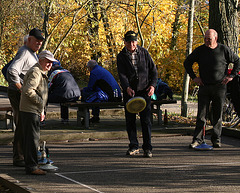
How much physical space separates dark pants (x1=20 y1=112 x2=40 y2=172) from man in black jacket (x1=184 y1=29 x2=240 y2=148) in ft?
11.2

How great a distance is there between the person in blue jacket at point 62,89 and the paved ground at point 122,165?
722 millimetres

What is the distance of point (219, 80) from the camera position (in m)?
9.87

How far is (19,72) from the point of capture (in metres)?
7.91

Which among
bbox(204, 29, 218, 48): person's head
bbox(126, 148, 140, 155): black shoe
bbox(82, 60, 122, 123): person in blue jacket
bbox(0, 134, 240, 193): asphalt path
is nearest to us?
bbox(0, 134, 240, 193): asphalt path

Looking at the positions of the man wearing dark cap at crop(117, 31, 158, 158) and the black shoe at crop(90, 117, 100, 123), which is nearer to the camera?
the man wearing dark cap at crop(117, 31, 158, 158)

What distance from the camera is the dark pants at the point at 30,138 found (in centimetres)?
731

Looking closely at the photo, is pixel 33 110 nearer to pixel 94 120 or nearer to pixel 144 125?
pixel 144 125

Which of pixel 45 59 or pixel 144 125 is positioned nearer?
pixel 45 59

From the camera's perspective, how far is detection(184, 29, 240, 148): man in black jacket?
9.79m

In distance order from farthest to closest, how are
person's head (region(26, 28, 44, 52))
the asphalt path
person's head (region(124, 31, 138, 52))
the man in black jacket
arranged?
the man in black jacket
person's head (region(124, 31, 138, 52))
person's head (region(26, 28, 44, 52))
the asphalt path

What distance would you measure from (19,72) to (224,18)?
593cm

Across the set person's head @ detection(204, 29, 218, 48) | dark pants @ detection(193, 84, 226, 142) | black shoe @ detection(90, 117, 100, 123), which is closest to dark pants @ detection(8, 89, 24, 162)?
dark pants @ detection(193, 84, 226, 142)

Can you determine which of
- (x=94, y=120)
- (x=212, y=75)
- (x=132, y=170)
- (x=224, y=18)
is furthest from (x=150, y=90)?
(x=94, y=120)

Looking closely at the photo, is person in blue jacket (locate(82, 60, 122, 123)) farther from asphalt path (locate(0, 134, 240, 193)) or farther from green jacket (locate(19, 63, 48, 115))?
green jacket (locate(19, 63, 48, 115))
